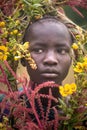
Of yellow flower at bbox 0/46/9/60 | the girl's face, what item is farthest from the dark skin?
yellow flower at bbox 0/46/9/60

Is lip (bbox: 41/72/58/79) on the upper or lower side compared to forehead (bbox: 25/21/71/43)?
lower

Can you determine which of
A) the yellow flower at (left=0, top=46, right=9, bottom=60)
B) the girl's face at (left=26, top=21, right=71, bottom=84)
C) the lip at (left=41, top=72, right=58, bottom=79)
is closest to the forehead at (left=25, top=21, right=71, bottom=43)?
the girl's face at (left=26, top=21, right=71, bottom=84)

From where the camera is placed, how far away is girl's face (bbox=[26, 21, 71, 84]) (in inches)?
40.5

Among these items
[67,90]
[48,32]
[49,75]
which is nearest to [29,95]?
[67,90]

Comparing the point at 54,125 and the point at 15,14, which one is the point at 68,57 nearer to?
the point at 15,14

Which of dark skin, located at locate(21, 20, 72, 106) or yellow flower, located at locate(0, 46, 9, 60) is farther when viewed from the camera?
dark skin, located at locate(21, 20, 72, 106)

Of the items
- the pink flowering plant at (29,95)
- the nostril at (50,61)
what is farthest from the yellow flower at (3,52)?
the nostril at (50,61)

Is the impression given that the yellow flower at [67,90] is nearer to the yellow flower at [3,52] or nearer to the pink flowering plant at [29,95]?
the pink flowering plant at [29,95]

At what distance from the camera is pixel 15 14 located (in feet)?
3.54

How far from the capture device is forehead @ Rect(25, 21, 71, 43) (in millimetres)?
1095

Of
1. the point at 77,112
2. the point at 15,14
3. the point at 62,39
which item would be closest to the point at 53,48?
the point at 62,39

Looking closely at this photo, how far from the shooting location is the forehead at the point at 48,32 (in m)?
1.09

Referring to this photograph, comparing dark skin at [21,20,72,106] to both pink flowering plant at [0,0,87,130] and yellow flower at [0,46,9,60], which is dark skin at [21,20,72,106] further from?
yellow flower at [0,46,9,60]

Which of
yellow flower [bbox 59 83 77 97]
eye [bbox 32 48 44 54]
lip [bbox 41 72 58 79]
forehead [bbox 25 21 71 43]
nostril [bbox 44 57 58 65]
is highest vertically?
forehead [bbox 25 21 71 43]
